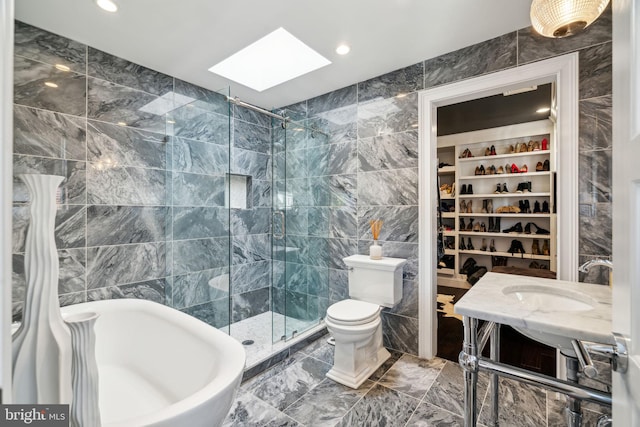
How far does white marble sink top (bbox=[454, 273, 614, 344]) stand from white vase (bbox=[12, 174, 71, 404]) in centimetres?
128

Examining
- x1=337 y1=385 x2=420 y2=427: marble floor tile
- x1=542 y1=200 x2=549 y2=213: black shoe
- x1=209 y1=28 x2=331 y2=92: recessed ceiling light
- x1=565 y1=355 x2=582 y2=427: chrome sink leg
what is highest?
x1=209 y1=28 x2=331 y2=92: recessed ceiling light

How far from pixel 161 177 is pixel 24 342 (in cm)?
200

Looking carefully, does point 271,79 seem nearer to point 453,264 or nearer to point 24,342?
point 24,342

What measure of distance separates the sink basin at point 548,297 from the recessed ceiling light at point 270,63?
2100 millimetres

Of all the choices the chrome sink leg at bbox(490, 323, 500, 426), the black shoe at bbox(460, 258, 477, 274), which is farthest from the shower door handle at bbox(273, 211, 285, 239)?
the black shoe at bbox(460, 258, 477, 274)

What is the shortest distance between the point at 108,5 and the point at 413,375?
10.5 ft

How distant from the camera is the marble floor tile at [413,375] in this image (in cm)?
195

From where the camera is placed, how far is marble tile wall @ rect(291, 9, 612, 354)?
1.69 m

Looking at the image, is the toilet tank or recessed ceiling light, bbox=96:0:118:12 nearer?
recessed ceiling light, bbox=96:0:118:12

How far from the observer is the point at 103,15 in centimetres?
175

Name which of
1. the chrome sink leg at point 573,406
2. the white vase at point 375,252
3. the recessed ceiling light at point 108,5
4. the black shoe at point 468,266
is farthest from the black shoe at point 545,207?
the recessed ceiling light at point 108,5

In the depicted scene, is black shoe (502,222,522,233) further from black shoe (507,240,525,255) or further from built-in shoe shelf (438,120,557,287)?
black shoe (507,240,525,255)

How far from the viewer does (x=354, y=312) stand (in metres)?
2.12

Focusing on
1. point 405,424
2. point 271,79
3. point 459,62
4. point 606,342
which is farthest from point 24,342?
point 459,62
